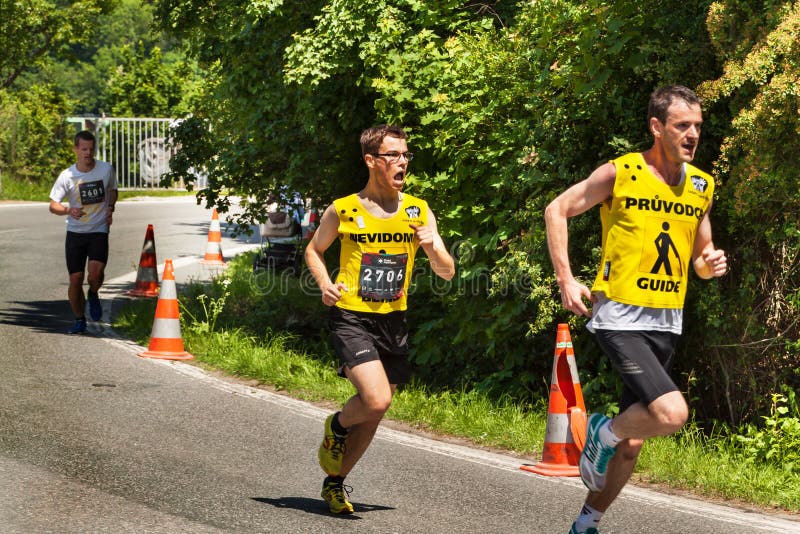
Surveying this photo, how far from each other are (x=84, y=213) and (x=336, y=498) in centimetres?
692

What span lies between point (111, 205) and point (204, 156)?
2.12 metres

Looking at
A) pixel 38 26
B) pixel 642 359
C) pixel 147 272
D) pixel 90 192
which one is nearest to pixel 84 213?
pixel 90 192

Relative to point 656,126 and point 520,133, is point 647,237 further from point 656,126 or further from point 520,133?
point 520,133

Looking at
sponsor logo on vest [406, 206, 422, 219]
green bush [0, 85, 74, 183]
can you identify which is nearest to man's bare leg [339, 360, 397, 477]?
sponsor logo on vest [406, 206, 422, 219]

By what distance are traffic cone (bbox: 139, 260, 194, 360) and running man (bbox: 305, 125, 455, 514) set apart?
511 cm

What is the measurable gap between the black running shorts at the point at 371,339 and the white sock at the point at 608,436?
1187mm

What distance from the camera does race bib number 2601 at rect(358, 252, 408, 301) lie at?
630 cm

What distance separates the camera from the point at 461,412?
29.6ft

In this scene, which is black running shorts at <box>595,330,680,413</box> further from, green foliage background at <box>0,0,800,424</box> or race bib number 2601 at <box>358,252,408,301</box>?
green foliage background at <box>0,0,800,424</box>

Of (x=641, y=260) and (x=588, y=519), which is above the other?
(x=641, y=260)

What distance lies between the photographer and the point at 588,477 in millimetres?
5641

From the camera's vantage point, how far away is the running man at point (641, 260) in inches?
213

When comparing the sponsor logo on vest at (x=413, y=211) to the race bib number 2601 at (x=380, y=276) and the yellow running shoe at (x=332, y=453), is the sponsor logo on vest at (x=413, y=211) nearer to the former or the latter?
the race bib number 2601 at (x=380, y=276)

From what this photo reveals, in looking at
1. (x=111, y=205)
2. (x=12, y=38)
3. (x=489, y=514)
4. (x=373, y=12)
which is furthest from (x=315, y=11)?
(x=12, y=38)
